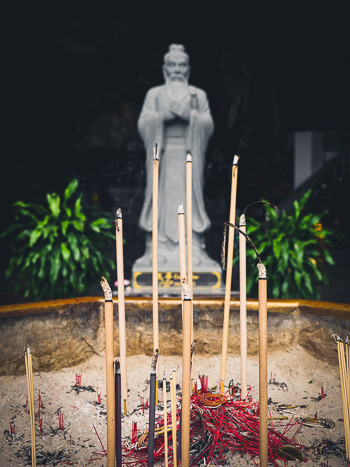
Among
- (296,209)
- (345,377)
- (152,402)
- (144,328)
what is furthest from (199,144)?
(152,402)

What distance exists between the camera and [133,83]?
5.68 meters

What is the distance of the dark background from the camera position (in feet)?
15.8

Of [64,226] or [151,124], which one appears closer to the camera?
[64,226]

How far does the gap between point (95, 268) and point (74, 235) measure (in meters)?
0.21

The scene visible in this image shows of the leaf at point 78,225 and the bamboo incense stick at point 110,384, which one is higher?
the leaf at point 78,225

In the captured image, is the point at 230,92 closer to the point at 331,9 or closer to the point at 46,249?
the point at 331,9

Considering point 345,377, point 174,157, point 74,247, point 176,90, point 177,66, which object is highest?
point 177,66

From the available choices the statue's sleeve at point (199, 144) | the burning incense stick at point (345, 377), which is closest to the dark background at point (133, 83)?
the statue's sleeve at point (199, 144)

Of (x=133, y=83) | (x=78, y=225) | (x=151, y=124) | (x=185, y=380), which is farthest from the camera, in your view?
(x=133, y=83)

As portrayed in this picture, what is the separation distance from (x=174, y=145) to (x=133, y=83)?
321 cm

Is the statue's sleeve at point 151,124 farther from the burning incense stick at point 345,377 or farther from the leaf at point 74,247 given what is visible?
the burning incense stick at point 345,377

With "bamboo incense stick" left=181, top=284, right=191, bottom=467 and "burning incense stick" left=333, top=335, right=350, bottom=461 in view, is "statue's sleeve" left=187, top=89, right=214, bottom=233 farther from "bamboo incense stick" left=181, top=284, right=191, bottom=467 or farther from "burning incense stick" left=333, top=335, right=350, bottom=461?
"bamboo incense stick" left=181, top=284, right=191, bottom=467

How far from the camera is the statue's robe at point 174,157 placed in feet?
9.16

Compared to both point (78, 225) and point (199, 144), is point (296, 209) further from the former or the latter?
point (78, 225)
